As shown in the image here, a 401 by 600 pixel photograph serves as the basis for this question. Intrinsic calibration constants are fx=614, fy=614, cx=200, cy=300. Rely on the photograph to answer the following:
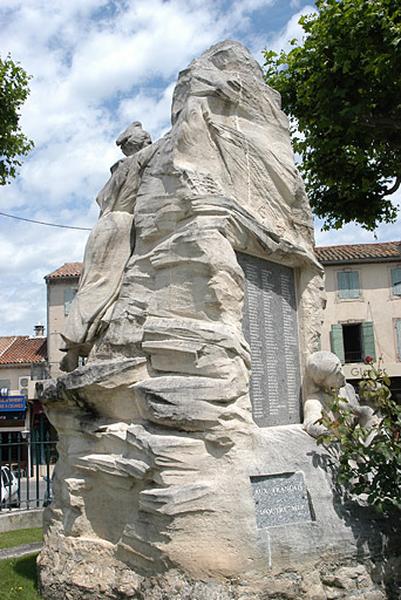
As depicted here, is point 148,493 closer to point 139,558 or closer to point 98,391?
point 139,558

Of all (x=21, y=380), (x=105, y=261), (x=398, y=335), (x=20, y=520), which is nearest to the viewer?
(x=105, y=261)

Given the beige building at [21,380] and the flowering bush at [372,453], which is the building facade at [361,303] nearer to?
the beige building at [21,380]

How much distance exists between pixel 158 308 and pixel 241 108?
8.04ft

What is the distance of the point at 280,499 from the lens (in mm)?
4898

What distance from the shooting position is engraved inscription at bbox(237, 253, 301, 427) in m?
5.94

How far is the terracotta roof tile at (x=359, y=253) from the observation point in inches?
1056

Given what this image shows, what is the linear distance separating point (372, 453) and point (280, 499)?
848 millimetres

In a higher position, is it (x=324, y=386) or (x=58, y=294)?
(x=58, y=294)

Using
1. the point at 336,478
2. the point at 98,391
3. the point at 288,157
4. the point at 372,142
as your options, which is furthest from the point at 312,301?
the point at 372,142

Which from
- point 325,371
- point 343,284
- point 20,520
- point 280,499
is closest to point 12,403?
point 343,284

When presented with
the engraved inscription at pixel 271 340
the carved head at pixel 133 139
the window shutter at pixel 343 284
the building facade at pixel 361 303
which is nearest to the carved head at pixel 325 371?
the engraved inscription at pixel 271 340

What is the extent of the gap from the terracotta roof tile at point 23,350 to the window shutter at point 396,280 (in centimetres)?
1607

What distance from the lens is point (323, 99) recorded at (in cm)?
1188

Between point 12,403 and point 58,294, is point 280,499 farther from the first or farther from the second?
point 58,294
